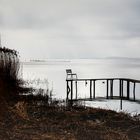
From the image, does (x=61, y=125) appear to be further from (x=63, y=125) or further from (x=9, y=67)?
(x=9, y=67)

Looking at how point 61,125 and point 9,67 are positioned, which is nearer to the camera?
point 61,125

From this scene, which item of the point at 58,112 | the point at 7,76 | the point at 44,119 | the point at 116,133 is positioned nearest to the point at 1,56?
the point at 7,76

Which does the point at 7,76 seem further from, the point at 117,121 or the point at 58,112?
the point at 117,121

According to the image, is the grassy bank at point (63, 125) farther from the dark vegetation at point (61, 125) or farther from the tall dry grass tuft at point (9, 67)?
the tall dry grass tuft at point (9, 67)

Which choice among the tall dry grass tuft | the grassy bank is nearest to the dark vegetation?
the grassy bank

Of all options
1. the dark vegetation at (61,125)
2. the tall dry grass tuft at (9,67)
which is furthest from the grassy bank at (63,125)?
the tall dry grass tuft at (9,67)

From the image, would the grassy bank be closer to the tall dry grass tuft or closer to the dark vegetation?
the dark vegetation

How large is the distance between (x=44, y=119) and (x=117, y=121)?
1.90 meters

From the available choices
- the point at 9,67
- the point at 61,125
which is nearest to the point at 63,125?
the point at 61,125

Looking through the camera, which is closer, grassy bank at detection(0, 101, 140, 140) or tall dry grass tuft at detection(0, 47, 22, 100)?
grassy bank at detection(0, 101, 140, 140)

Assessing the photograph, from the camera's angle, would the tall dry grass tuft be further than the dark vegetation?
Yes

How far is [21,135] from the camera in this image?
8008mm

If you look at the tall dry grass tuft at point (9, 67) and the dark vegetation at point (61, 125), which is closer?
the dark vegetation at point (61, 125)

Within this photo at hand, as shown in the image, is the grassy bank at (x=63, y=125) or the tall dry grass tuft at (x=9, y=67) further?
the tall dry grass tuft at (x=9, y=67)
